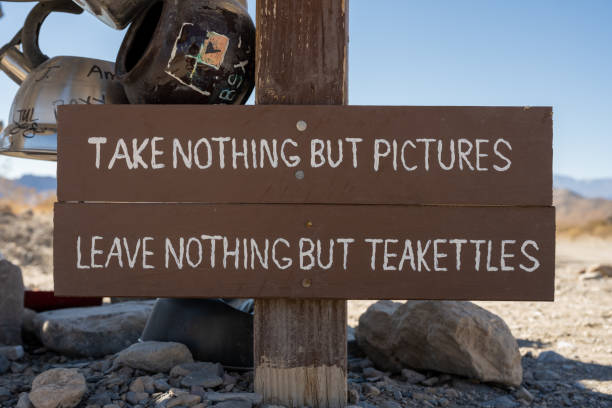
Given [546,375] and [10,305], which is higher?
[10,305]

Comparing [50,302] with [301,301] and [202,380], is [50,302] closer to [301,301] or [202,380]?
[202,380]

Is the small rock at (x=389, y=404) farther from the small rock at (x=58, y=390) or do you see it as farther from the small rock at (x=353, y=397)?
the small rock at (x=58, y=390)

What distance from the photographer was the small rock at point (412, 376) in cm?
289

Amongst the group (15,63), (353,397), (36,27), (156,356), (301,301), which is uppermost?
(36,27)

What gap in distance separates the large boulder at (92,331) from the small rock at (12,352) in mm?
152

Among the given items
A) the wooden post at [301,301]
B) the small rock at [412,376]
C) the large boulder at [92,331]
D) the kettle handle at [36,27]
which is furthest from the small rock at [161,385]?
the kettle handle at [36,27]

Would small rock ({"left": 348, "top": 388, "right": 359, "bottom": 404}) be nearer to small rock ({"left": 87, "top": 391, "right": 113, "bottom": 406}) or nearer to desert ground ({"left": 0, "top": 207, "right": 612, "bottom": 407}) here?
desert ground ({"left": 0, "top": 207, "right": 612, "bottom": 407})

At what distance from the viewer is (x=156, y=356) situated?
2.52 meters

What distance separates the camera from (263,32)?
2.22 meters

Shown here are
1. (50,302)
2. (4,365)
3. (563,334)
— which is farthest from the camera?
(563,334)

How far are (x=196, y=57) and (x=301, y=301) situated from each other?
1129 millimetres

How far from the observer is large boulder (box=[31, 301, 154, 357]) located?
3248mm

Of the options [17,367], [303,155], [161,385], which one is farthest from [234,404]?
[17,367]

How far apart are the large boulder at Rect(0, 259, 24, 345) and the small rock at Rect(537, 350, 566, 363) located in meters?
3.42
